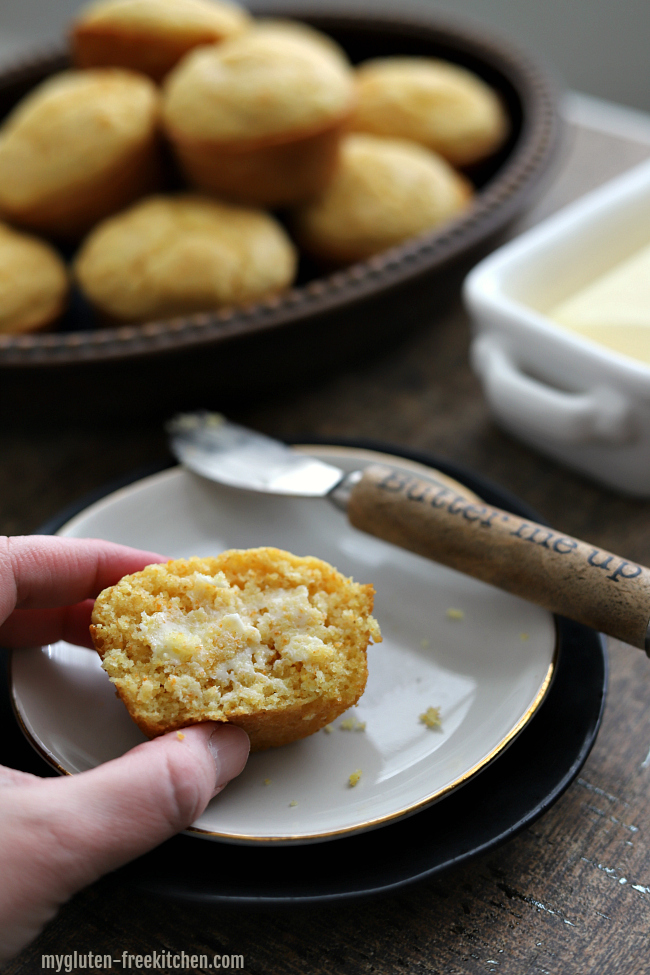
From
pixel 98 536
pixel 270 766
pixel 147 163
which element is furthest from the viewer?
pixel 147 163

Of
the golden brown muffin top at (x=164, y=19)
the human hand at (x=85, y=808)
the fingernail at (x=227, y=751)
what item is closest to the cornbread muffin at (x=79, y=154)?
the golden brown muffin top at (x=164, y=19)

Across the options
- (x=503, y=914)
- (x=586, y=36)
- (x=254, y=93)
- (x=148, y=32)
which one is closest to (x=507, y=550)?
(x=503, y=914)

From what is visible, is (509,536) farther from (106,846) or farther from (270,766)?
(106,846)

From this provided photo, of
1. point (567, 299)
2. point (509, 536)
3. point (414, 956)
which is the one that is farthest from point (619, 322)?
point (414, 956)

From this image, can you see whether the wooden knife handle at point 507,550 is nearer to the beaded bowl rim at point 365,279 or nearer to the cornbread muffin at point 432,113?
the beaded bowl rim at point 365,279

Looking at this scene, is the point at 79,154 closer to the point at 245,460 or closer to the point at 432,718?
the point at 245,460

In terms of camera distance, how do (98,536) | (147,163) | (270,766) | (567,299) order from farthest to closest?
1. (147,163)
2. (567,299)
3. (98,536)
4. (270,766)
